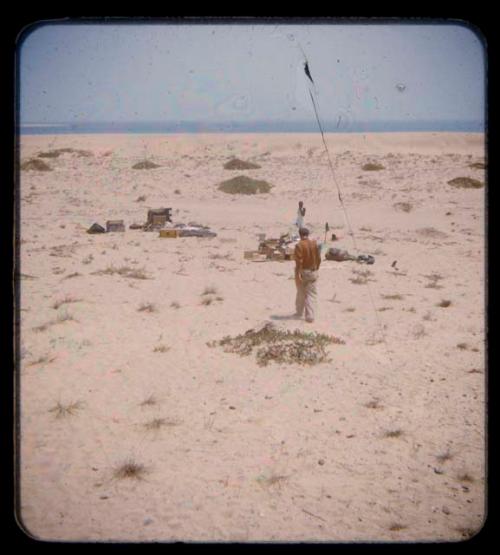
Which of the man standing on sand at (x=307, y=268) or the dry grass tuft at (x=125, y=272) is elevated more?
the man standing on sand at (x=307, y=268)

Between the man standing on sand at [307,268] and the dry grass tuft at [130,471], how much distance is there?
455 cm

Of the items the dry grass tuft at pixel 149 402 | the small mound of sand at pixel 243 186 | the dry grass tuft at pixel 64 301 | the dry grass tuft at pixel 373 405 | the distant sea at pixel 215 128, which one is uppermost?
the distant sea at pixel 215 128

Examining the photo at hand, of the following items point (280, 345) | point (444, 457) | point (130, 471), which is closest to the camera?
point (130, 471)

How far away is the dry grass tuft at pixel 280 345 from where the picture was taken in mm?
7809

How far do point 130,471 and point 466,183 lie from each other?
944 inches

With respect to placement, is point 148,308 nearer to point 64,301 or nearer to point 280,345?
point 64,301

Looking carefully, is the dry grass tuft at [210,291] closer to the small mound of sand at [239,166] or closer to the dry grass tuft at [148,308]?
the dry grass tuft at [148,308]

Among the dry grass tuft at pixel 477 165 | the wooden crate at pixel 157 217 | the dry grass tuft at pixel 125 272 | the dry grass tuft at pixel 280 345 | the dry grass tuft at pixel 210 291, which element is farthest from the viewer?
the dry grass tuft at pixel 477 165

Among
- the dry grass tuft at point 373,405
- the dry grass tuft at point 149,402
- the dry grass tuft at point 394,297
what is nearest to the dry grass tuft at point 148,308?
the dry grass tuft at point 149,402

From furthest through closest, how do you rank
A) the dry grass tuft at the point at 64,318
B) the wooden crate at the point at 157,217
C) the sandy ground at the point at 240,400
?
the wooden crate at the point at 157,217 < the dry grass tuft at the point at 64,318 < the sandy ground at the point at 240,400

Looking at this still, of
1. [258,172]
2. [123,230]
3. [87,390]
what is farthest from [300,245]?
[258,172]

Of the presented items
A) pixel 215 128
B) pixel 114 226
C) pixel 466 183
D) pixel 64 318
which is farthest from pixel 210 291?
pixel 215 128

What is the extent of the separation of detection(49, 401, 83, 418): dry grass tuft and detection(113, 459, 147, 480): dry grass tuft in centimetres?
129

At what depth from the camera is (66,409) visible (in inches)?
249
